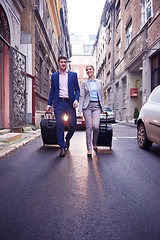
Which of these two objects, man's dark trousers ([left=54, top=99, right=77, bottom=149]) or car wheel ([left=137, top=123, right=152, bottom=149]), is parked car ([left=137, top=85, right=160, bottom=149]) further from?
man's dark trousers ([left=54, top=99, right=77, bottom=149])

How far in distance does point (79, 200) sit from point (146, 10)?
15192 mm

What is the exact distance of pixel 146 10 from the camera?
14.3 m

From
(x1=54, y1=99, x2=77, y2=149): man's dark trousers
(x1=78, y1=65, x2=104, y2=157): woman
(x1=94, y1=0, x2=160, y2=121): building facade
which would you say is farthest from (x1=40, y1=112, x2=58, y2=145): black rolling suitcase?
(x1=94, y1=0, x2=160, y2=121): building facade

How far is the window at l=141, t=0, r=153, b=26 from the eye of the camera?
13.4 metres

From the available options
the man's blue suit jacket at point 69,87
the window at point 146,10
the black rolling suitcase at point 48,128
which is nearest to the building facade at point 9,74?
the black rolling suitcase at point 48,128

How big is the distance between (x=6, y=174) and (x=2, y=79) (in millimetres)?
5150

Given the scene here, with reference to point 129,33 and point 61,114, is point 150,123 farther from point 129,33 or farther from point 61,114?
point 129,33

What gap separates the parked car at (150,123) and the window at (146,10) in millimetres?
10294

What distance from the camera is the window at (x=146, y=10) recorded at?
13.4 metres

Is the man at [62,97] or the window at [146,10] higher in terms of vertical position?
the window at [146,10]

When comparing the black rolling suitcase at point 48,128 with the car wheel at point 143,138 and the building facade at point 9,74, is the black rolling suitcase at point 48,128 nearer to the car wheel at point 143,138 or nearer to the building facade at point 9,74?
the car wheel at point 143,138

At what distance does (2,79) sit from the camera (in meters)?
7.51

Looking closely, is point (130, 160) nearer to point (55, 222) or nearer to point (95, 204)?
point (95, 204)

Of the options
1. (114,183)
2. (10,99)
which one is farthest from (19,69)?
(114,183)
